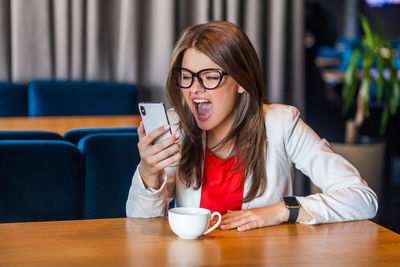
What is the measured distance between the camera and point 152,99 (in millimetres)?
3977

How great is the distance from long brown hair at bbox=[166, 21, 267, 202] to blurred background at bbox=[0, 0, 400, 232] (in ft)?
6.31

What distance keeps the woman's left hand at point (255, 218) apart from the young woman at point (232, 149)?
0.04 ft

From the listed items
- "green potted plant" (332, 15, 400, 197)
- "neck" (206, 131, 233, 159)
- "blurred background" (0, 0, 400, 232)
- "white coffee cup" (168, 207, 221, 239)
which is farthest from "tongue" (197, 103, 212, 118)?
"green potted plant" (332, 15, 400, 197)

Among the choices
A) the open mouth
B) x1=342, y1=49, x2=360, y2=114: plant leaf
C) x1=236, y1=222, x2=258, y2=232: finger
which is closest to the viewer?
x1=236, y1=222, x2=258, y2=232: finger

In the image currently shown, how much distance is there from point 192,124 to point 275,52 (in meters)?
2.73

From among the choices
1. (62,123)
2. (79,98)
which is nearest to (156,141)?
(62,123)

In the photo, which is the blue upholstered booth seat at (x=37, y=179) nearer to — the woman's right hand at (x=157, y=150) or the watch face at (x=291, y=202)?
the woman's right hand at (x=157, y=150)

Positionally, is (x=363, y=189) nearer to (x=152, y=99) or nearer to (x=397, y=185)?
(x=152, y=99)

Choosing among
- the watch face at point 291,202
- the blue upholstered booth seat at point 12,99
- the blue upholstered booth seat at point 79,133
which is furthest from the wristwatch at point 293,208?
the blue upholstered booth seat at point 12,99

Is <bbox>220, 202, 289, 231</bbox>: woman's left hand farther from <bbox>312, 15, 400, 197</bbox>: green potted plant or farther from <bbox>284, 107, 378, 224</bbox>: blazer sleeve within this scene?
<bbox>312, 15, 400, 197</bbox>: green potted plant

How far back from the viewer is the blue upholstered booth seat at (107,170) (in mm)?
1653

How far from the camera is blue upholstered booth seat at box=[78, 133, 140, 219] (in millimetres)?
1653

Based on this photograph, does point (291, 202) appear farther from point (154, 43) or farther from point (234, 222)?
point (154, 43)

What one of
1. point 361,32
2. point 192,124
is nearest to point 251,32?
point 192,124
